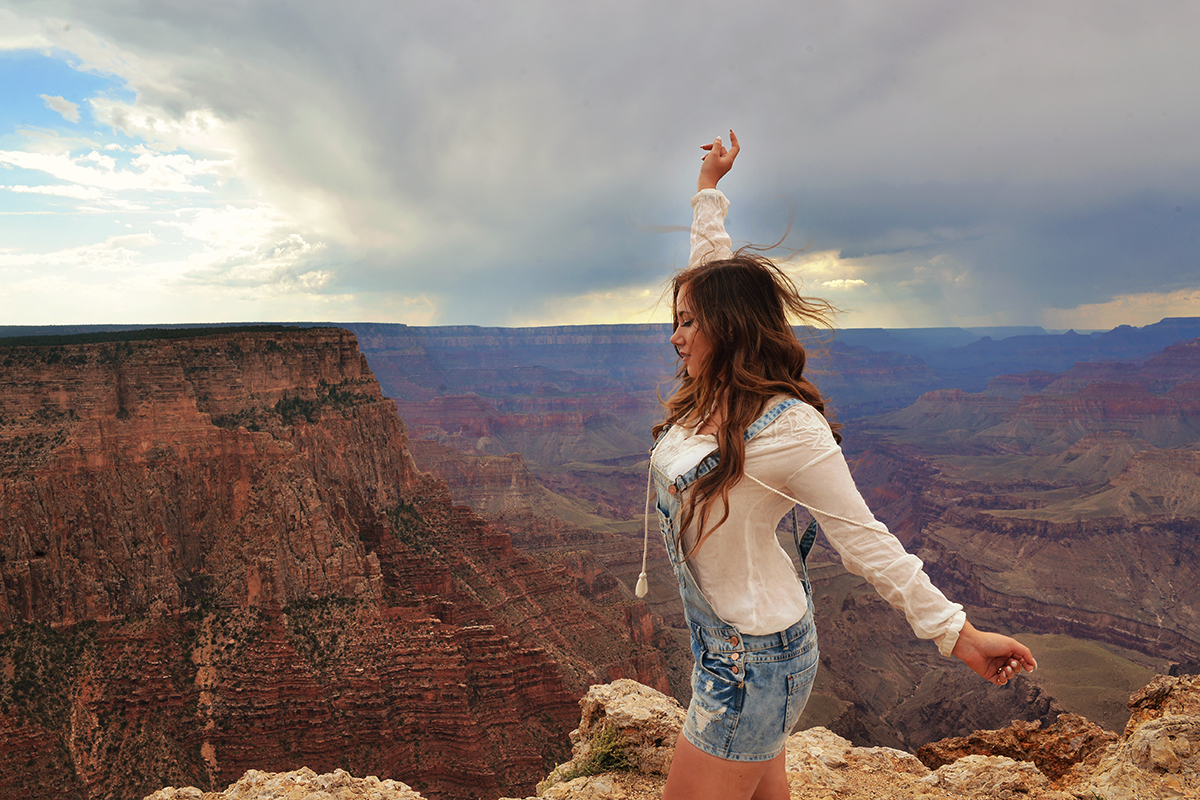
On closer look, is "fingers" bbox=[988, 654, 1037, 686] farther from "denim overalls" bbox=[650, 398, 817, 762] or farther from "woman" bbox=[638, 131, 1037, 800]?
"denim overalls" bbox=[650, 398, 817, 762]

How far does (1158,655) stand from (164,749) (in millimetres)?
68790

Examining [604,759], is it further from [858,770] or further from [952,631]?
[952,631]

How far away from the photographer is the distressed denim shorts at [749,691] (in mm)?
2209

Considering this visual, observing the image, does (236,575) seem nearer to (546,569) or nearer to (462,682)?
(462,682)

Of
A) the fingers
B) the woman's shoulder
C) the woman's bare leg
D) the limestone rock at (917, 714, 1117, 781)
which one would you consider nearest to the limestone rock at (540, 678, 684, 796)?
the woman's bare leg

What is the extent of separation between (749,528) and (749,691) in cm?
59

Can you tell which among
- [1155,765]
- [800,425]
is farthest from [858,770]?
[800,425]

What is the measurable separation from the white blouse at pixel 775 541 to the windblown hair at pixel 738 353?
0.24 ft

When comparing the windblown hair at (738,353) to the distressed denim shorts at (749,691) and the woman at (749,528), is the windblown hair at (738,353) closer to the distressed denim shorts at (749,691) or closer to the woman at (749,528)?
the woman at (749,528)

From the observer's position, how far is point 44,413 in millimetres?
24250

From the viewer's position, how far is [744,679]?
7.23 ft

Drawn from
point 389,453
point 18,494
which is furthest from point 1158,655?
point 18,494

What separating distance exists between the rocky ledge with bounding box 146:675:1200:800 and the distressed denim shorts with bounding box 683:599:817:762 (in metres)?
2.89

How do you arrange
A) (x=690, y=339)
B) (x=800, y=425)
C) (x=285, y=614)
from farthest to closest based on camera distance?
(x=285, y=614), (x=690, y=339), (x=800, y=425)
